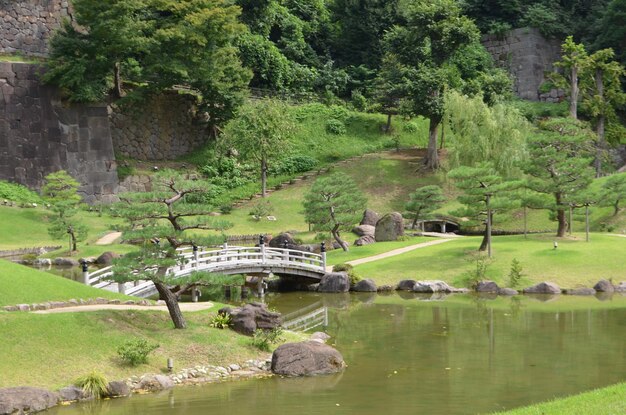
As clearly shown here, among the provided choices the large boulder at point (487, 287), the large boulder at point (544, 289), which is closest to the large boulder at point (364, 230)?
the large boulder at point (487, 287)

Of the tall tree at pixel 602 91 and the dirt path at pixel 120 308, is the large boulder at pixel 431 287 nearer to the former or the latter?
the dirt path at pixel 120 308

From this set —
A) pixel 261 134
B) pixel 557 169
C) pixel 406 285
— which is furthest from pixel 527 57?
pixel 406 285

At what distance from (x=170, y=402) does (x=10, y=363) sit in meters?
3.66

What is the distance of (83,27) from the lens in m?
60.0

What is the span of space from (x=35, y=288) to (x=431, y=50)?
4086 centimetres

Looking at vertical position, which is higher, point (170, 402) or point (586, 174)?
point (586, 174)

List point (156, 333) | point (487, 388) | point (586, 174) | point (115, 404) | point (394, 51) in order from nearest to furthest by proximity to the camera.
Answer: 1. point (115, 404)
2. point (487, 388)
3. point (156, 333)
4. point (586, 174)
5. point (394, 51)

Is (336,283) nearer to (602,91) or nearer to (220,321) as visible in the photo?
(220,321)

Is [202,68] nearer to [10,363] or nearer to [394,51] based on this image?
[394,51]

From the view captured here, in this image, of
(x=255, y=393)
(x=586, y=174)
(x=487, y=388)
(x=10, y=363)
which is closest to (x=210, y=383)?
(x=255, y=393)

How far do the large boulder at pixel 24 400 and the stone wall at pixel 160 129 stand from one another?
41.2m

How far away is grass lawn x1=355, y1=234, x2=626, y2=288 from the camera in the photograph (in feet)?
124

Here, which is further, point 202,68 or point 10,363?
point 202,68

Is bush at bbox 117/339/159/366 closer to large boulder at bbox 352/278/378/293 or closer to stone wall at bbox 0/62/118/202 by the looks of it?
large boulder at bbox 352/278/378/293
